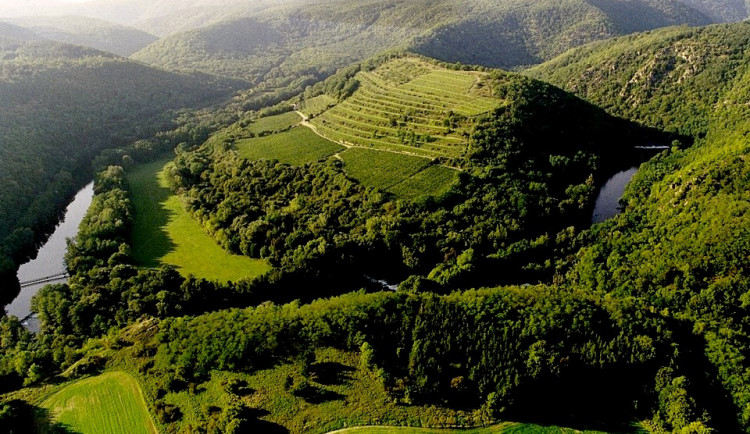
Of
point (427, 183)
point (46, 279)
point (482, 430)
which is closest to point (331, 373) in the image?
point (482, 430)

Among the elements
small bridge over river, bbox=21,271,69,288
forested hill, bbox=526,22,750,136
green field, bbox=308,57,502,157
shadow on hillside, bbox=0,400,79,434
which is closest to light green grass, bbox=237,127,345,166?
green field, bbox=308,57,502,157

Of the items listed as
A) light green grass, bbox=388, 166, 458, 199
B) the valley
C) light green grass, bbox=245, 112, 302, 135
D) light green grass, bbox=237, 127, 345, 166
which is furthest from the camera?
light green grass, bbox=245, 112, 302, 135

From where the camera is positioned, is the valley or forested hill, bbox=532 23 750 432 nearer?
the valley

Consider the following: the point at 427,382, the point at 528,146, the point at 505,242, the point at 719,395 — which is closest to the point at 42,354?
the point at 427,382

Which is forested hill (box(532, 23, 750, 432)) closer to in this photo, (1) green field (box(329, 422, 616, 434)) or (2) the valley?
(2) the valley

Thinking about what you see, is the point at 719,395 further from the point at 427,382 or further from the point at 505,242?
the point at 505,242

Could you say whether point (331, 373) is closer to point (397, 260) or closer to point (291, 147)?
point (397, 260)

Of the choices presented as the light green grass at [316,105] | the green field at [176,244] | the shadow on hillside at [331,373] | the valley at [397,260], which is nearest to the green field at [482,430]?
the valley at [397,260]
